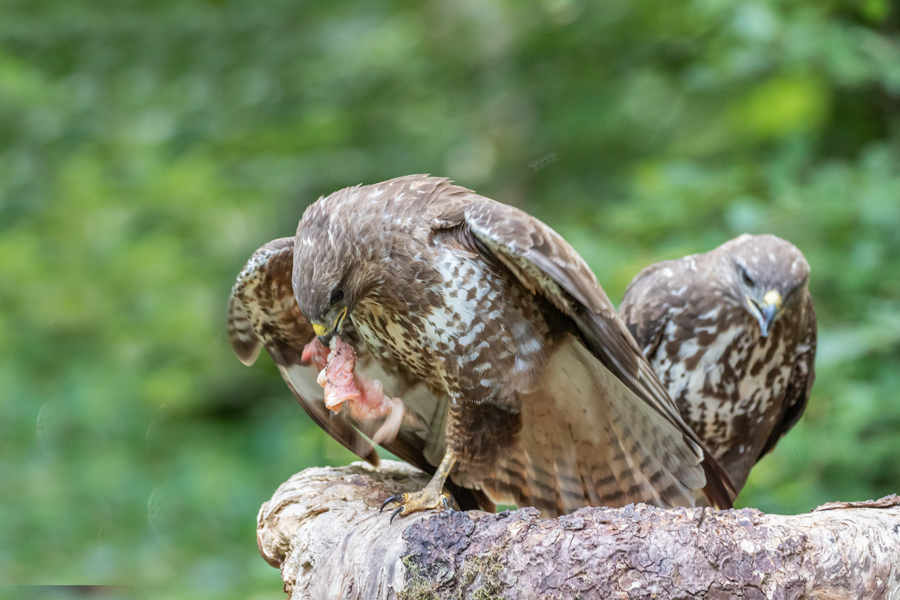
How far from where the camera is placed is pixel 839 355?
161 inches

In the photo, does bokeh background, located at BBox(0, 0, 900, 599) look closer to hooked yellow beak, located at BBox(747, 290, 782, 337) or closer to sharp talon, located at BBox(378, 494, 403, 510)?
hooked yellow beak, located at BBox(747, 290, 782, 337)

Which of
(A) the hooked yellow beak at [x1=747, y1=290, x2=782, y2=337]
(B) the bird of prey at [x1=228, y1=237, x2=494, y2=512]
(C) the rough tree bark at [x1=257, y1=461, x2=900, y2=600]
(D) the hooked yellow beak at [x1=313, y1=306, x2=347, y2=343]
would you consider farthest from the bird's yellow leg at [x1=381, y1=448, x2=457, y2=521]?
(A) the hooked yellow beak at [x1=747, y1=290, x2=782, y2=337]

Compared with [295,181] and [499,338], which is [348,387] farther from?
[295,181]

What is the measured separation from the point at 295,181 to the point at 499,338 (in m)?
3.80

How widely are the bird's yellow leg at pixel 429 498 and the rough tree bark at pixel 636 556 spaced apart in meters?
0.22

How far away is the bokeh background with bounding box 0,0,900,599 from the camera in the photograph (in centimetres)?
425

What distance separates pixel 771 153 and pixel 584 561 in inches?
172

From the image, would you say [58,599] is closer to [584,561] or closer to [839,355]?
[584,561]

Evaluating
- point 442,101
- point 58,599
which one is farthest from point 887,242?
point 58,599

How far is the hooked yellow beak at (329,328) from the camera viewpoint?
2.73 metres

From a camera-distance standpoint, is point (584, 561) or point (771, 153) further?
point (771, 153)

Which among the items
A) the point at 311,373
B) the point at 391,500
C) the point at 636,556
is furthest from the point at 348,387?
the point at 636,556

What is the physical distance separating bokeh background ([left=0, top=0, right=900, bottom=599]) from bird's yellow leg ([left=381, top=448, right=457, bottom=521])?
1.81 meters

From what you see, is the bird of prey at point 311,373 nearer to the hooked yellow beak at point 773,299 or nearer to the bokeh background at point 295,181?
the bokeh background at point 295,181
